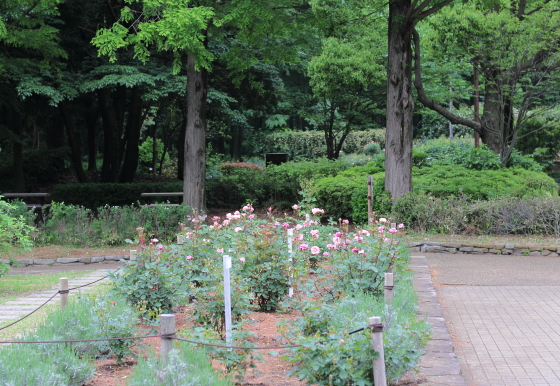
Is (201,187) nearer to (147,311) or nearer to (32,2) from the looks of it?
(32,2)

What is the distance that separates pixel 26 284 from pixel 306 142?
31577 millimetres

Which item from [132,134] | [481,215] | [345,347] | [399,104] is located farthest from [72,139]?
[345,347]

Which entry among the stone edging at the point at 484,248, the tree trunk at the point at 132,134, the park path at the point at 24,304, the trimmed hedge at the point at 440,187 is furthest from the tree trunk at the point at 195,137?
the tree trunk at the point at 132,134

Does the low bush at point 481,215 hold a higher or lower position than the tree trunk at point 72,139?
lower

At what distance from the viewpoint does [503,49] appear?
1714 cm

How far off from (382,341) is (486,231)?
32.9 ft

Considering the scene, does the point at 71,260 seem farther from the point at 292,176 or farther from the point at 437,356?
the point at 292,176

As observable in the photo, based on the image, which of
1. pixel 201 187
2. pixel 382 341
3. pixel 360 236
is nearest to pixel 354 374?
pixel 382 341

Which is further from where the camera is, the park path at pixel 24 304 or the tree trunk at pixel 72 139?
the tree trunk at pixel 72 139

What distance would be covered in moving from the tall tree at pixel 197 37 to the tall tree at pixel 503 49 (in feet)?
13.0

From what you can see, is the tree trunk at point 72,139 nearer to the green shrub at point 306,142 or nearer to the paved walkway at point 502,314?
the paved walkway at point 502,314

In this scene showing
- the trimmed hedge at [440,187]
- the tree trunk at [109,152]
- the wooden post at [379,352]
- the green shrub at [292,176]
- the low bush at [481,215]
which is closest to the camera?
the wooden post at [379,352]

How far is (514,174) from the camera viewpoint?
56.3 ft

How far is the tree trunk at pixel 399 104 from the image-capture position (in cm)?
1427
